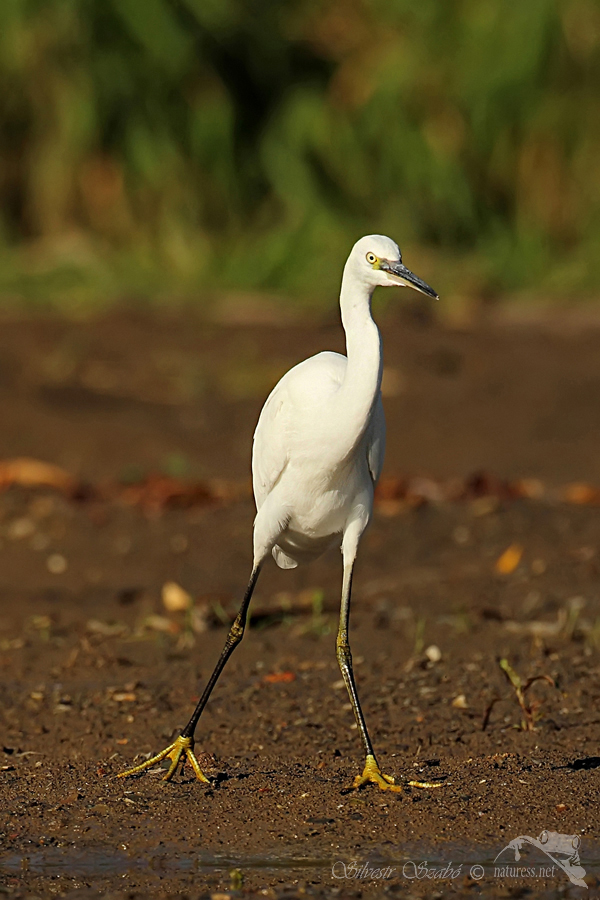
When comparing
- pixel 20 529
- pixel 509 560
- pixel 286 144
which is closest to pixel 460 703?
pixel 509 560

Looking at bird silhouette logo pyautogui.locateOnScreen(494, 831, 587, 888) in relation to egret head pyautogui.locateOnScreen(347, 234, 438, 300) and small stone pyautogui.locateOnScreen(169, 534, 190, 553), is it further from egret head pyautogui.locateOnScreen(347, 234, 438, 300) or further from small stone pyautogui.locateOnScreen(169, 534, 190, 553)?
small stone pyautogui.locateOnScreen(169, 534, 190, 553)

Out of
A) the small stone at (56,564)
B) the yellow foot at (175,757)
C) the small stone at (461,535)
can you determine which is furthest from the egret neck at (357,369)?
the small stone at (56,564)

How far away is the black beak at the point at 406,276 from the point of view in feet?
12.7

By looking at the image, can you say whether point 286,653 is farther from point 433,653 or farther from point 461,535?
point 461,535

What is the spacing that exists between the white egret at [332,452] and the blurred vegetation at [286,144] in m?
9.48

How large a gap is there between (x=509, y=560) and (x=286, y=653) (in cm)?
147

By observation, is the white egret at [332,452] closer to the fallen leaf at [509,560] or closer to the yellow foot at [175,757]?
the yellow foot at [175,757]

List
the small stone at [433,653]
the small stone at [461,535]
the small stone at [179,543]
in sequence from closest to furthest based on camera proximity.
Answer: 1. the small stone at [433,653]
2. the small stone at [461,535]
3. the small stone at [179,543]

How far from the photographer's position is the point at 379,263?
13.1 feet

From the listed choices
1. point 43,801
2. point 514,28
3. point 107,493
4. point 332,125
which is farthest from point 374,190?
point 43,801

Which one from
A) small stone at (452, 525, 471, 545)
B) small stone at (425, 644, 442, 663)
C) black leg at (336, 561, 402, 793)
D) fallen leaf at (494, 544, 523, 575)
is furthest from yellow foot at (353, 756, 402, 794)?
small stone at (452, 525, 471, 545)

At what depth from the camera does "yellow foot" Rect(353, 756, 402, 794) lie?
4066 millimetres

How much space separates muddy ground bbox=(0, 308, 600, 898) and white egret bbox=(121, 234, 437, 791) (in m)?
0.29

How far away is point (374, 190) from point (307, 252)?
3.95 feet
